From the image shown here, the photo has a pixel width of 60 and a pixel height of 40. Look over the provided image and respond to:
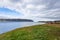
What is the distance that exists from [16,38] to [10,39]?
4.24ft

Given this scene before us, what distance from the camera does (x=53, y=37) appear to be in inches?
1089

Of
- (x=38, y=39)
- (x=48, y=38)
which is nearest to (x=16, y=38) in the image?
(x=38, y=39)

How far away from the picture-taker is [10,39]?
1118 inches

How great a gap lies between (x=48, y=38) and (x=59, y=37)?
246cm

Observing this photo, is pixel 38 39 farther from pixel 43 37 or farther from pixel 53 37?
pixel 53 37

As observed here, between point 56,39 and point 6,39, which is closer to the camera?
point 56,39

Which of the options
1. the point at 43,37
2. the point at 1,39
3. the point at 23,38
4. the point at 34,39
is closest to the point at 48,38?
the point at 43,37

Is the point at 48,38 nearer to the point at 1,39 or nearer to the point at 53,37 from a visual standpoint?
the point at 53,37

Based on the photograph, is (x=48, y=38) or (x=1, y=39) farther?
(x=1, y=39)

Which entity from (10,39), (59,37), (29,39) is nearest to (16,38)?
(10,39)

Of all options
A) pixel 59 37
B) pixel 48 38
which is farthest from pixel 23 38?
pixel 59 37

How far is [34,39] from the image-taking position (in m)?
26.7

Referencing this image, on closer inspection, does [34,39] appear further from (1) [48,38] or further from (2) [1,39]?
(2) [1,39]

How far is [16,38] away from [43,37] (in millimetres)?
5811
